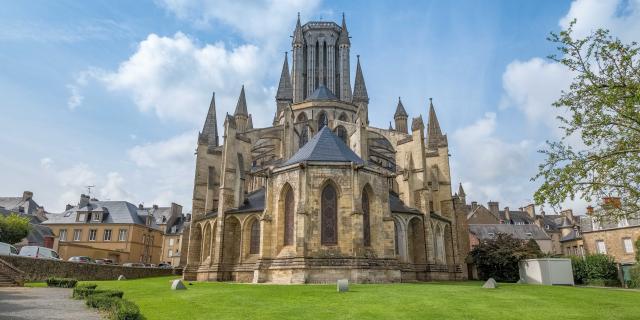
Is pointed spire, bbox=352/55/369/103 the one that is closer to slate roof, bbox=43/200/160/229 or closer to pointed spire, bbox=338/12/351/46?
pointed spire, bbox=338/12/351/46

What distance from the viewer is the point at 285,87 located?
5191 centimetres

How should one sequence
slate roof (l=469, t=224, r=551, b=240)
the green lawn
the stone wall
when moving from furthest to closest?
1. slate roof (l=469, t=224, r=551, b=240)
2. the stone wall
3. the green lawn

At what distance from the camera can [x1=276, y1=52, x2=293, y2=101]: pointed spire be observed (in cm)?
5119

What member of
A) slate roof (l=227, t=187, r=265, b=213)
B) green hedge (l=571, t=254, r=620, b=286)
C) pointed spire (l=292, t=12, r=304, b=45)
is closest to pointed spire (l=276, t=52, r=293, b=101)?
pointed spire (l=292, t=12, r=304, b=45)

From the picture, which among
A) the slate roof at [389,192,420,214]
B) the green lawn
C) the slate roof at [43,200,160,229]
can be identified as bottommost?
the green lawn

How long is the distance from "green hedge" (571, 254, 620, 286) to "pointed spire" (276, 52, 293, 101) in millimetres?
34025

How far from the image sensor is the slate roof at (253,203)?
2579cm

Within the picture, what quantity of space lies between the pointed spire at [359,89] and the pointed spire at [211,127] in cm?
1966

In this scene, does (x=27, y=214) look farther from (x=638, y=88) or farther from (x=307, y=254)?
(x=638, y=88)

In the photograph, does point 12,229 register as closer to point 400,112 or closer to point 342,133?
point 342,133

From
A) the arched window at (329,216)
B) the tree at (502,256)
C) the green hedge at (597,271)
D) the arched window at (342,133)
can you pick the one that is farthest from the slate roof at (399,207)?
the green hedge at (597,271)

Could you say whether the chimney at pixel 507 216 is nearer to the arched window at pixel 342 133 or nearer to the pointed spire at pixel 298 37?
the arched window at pixel 342 133

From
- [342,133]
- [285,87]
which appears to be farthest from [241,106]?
[285,87]

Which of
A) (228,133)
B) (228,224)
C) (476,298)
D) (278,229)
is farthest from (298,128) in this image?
(476,298)
